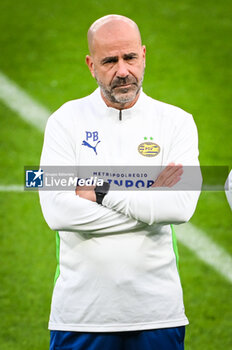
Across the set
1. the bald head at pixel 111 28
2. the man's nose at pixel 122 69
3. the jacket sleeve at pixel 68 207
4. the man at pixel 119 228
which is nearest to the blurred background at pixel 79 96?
the man at pixel 119 228

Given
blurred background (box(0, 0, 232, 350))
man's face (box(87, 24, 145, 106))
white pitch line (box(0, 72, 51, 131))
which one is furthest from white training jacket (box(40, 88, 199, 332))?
white pitch line (box(0, 72, 51, 131))

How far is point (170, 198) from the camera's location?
4.05 meters

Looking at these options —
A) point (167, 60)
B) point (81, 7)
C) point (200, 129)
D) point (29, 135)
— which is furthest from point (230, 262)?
point (81, 7)

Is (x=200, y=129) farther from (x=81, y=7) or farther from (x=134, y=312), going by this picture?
(x=134, y=312)

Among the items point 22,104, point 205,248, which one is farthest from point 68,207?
point 22,104

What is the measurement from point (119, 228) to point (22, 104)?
16.8 feet

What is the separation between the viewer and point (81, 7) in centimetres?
1063

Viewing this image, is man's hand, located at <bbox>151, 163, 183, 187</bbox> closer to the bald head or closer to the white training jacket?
the white training jacket

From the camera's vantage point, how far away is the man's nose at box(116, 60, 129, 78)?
403 cm

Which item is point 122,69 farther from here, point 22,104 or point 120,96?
point 22,104

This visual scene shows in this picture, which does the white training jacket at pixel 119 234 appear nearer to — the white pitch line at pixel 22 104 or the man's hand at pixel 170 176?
the man's hand at pixel 170 176

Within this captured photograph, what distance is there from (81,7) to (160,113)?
6.70 meters

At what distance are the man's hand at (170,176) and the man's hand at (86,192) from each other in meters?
0.33

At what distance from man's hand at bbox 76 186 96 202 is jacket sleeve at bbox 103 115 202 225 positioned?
0.09 metres
